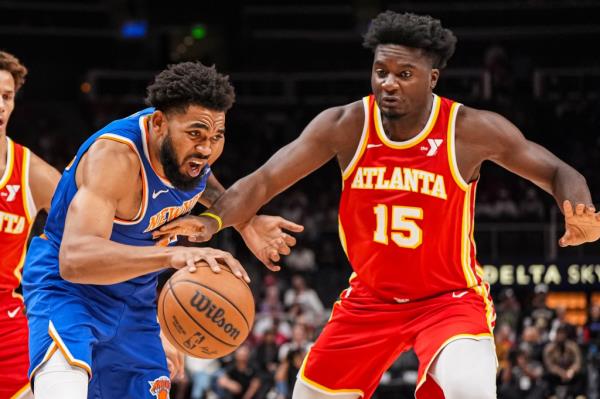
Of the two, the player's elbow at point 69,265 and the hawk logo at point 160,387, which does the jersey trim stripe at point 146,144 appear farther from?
the hawk logo at point 160,387

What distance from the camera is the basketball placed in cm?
425

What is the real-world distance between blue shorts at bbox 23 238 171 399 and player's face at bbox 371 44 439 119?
162cm

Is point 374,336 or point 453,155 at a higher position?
point 453,155

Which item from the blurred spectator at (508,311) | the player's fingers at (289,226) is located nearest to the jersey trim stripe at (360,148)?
the player's fingers at (289,226)

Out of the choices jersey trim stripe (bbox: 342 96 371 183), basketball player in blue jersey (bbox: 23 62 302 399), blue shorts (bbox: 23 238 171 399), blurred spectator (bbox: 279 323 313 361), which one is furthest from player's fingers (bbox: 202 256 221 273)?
blurred spectator (bbox: 279 323 313 361)

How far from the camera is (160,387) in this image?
4648 millimetres

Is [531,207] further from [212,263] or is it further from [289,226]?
[212,263]

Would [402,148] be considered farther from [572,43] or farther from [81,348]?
[572,43]

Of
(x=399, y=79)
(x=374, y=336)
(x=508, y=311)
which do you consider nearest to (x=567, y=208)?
Answer: (x=399, y=79)

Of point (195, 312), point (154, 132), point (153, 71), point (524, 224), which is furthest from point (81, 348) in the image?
point (153, 71)

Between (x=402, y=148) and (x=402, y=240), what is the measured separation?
49 centimetres

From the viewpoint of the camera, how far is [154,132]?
465 centimetres

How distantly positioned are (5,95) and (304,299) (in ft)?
31.9

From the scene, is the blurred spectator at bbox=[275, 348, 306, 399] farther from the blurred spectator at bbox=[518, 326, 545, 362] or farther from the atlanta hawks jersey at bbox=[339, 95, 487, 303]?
the atlanta hawks jersey at bbox=[339, 95, 487, 303]
